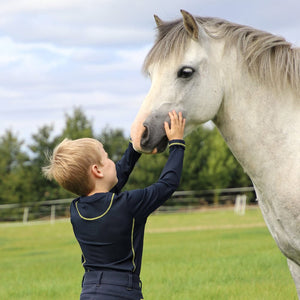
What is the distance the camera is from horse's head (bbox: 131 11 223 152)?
A: 2.99m

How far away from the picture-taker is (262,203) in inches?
128

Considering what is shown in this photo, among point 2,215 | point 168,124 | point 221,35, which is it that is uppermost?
point 221,35

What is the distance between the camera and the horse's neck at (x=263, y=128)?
3.06 metres

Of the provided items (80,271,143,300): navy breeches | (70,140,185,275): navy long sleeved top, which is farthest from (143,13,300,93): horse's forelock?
(80,271,143,300): navy breeches

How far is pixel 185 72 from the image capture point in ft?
9.98

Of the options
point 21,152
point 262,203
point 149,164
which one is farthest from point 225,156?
point 262,203

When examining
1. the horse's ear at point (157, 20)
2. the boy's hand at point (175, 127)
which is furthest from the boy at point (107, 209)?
the horse's ear at point (157, 20)

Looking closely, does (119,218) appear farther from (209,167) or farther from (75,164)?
(209,167)

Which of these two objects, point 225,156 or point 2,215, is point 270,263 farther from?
point 225,156

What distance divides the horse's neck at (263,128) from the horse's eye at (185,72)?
29 centimetres

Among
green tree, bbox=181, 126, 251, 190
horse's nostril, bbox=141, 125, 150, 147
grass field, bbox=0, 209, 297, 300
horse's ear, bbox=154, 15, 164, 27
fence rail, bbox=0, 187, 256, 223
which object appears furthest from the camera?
green tree, bbox=181, 126, 251, 190

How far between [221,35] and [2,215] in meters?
30.9

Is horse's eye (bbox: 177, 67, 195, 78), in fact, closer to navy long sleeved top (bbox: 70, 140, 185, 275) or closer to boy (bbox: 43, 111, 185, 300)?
boy (bbox: 43, 111, 185, 300)

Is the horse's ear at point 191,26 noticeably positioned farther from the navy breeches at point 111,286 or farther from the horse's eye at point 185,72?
the navy breeches at point 111,286
